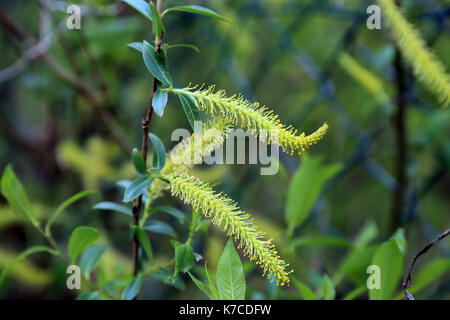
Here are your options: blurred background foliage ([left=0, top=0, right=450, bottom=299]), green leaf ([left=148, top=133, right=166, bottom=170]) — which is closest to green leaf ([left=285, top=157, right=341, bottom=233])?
blurred background foliage ([left=0, top=0, right=450, bottom=299])

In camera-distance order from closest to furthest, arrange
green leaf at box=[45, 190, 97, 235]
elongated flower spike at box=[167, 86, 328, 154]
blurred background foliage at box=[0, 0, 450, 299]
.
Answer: elongated flower spike at box=[167, 86, 328, 154], green leaf at box=[45, 190, 97, 235], blurred background foliage at box=[0, 0, 450, 299]

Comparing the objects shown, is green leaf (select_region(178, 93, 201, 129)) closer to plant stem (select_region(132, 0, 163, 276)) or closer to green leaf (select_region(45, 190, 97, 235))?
plant stem (select_region(132, 0, 163, 276))

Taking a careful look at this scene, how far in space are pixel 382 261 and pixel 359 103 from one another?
64cm

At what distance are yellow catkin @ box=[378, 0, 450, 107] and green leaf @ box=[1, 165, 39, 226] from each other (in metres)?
0.41

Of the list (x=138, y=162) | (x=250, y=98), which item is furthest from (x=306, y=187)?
(x=250, y=98)

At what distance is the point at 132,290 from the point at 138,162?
4.6 inches

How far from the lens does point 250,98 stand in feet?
2.67

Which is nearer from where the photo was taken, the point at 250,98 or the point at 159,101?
the point at 159,101

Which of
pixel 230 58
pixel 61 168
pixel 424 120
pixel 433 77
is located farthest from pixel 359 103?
pixel 61 168

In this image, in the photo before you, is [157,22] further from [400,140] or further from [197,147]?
[400,140]

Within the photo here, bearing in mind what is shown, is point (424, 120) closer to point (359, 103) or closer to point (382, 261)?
point (359, 103)

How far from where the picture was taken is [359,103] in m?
0.91

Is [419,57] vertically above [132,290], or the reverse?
[419,57]

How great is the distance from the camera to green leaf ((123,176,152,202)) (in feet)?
0.95
